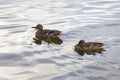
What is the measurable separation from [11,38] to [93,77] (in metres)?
5.05

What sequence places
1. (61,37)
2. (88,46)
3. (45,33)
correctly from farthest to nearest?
(45,33) < (61,37) < (88,46)

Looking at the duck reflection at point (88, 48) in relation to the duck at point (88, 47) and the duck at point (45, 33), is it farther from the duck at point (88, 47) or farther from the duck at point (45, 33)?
the duck at point (45, 33)

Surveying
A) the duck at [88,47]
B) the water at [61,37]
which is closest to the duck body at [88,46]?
the duck at [88,47]

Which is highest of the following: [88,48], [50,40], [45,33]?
[45,33]

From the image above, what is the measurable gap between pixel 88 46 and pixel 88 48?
0.32 ft

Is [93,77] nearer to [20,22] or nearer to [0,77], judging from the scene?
[0,77]

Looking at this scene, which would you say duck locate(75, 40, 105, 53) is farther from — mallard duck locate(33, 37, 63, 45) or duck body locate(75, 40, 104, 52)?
mallard duck locate(33, 37, 63, 45)

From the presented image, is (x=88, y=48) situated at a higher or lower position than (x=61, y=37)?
lower

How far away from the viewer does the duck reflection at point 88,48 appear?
11628 millimetres

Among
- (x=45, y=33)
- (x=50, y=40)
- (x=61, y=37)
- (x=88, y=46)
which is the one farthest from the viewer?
(x=45, y=33)

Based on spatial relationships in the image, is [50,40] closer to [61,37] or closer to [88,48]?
[61,37]

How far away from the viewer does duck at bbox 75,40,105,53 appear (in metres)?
11.6

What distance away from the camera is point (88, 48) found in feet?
39.2

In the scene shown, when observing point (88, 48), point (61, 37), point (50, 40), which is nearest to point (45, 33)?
point (50, 40)
